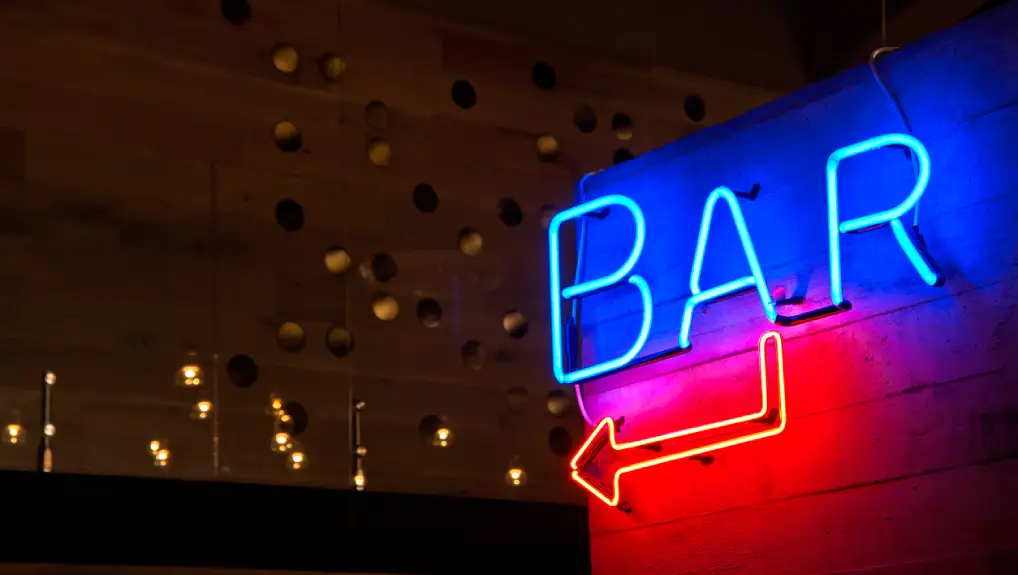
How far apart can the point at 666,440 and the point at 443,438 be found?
59.8 inches

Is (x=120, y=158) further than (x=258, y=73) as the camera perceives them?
No

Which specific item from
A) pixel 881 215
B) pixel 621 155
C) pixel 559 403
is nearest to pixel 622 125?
pixel 621 155

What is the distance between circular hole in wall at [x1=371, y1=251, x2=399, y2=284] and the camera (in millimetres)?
6070

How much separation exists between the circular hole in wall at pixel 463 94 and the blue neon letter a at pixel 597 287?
1383mm

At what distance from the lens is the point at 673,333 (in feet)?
16.4

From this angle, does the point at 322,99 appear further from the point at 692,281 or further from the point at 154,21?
the point at 692,281

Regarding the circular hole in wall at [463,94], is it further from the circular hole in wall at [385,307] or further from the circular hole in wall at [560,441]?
the circular hole in wall at [560,441]

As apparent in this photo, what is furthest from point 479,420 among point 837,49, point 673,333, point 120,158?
point 837,49

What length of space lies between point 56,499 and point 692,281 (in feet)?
7.71

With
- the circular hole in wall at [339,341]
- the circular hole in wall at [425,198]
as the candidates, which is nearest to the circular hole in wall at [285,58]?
the circular hole in wall at [425,198]

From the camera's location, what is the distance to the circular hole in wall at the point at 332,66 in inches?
242

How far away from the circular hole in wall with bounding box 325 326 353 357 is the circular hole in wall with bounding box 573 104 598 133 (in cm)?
166

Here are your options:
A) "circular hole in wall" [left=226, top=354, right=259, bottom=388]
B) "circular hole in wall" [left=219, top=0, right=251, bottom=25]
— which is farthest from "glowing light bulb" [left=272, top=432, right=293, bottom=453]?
"circular hole in wall" [left=219, top=0, right=251, bottom=25]

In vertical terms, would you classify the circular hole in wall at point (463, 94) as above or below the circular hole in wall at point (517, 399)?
above
